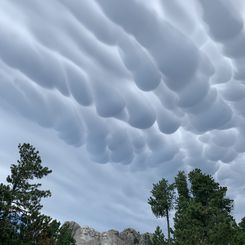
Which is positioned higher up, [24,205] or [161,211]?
[161,211]

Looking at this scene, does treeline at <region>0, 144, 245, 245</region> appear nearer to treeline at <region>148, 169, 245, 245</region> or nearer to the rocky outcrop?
treeline at <region>148, 169, 245, 245</region>

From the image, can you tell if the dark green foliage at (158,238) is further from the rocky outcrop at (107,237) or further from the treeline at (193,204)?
the rocky outcrop at (107,237)

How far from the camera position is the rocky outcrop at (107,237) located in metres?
93.1

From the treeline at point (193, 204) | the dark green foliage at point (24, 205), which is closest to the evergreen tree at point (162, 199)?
the treeline at point (193, 204)

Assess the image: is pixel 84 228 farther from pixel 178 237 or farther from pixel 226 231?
pixel 226 231

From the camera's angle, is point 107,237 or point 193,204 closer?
point 193,204

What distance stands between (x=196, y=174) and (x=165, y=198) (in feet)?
29.1

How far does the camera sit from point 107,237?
9488cm

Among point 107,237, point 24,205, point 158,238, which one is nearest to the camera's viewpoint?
point 24,205

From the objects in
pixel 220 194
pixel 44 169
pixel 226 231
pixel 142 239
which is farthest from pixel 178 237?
pixel 142 239

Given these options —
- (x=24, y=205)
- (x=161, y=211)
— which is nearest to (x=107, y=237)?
(x=161, y=211)

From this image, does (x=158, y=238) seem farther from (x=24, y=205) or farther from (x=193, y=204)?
(x=24, y=205)

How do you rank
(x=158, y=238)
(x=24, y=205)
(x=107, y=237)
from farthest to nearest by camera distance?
(x=107, y=237)
(x=158, y=238)
(x=24, y=205)

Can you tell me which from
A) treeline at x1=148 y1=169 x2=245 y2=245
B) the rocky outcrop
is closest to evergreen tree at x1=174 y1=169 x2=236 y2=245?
treeline at x1=148 y1=169 x2=245 y2=245
